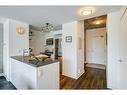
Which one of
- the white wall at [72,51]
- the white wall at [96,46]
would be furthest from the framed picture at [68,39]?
the white wall at [96,46]

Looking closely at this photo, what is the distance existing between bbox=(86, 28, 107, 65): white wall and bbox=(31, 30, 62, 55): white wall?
2025 mm

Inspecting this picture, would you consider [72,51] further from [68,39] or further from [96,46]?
[96,46]

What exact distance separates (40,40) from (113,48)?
438 cm

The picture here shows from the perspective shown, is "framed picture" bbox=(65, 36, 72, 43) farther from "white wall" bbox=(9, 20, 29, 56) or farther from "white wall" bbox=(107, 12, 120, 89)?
"white wall" bbox=(9, 20, 29, 56)

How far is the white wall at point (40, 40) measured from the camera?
5.60 metres

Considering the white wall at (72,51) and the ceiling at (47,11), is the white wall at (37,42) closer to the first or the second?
A: the white wall at (72,51)

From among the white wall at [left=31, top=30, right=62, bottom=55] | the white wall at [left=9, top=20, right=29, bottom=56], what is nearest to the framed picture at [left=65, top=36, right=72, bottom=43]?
the white wall at [left=9, top=20, right=29, bottom=56]

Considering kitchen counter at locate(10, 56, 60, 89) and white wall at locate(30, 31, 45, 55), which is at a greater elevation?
white wall at locate(30, 31, 45, 55)

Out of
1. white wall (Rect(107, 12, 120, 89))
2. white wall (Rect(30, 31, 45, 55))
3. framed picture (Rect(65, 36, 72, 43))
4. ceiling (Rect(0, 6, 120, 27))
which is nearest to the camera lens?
ceiling (Rect(0, 6, 120, 27))

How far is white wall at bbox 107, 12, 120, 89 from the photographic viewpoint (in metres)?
2.58

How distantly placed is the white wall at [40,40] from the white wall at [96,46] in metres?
2.02

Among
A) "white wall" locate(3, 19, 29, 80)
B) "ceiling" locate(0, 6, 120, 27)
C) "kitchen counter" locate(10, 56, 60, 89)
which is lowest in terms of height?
"kitchen counter" locate(10, 56, 60, 89)

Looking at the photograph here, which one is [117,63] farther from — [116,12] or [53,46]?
[53,46]
